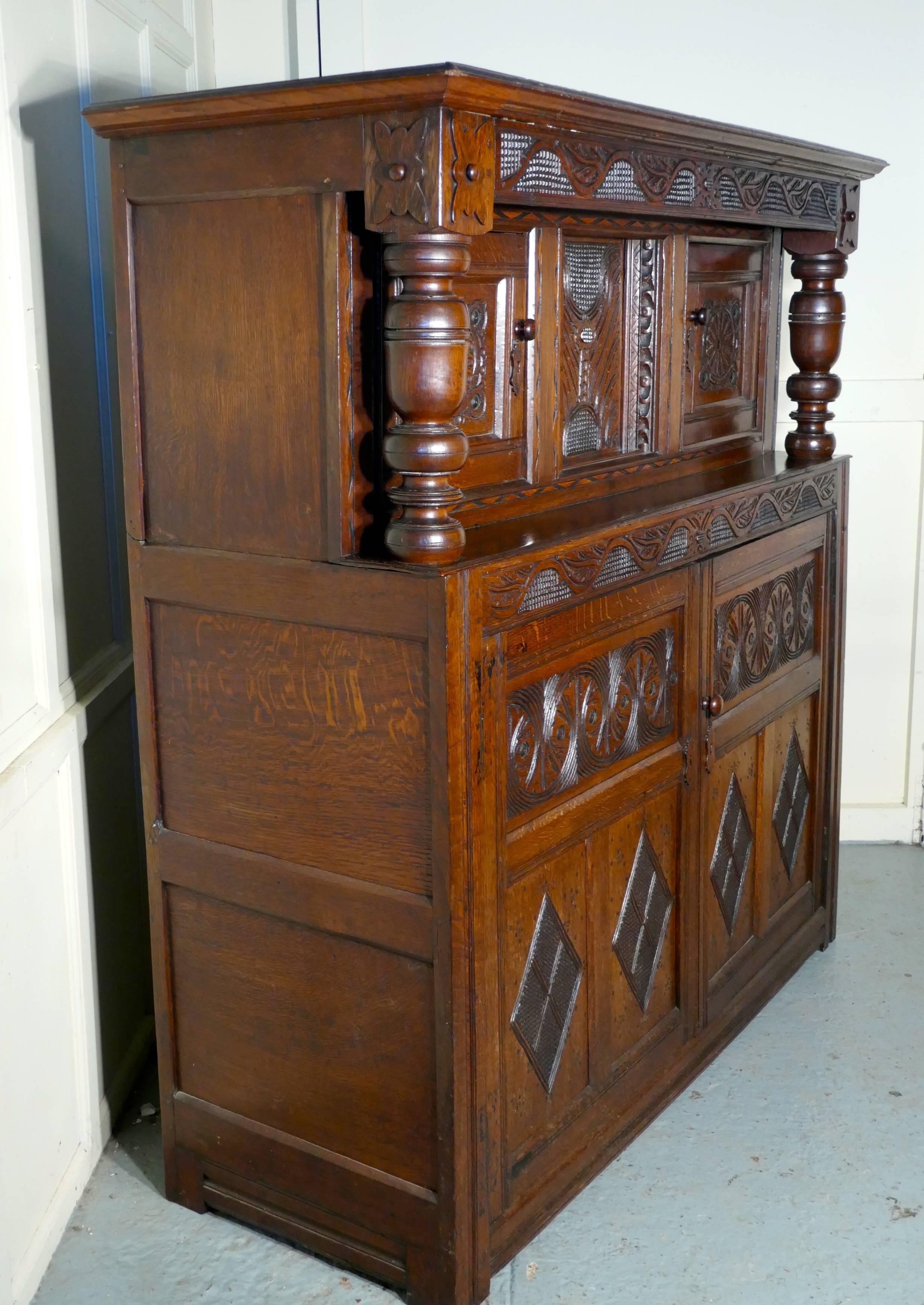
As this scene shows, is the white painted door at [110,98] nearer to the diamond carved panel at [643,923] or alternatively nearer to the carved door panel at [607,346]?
the carved door panel at [607,346]

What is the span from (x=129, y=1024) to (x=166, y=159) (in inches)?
72.9

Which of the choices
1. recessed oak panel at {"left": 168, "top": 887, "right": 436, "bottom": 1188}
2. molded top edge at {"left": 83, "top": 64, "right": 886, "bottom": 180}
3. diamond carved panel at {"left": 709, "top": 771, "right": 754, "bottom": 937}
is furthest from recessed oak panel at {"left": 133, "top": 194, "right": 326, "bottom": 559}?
diamond carved panel at {"left": 709, "top": 771, "right": 754, "bottom": 937}

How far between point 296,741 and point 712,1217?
50.3 inches

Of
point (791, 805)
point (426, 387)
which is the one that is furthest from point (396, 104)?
point (791, 805)

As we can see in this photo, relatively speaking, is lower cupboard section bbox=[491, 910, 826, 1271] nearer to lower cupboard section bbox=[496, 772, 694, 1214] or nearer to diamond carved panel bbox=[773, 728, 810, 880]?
lower cupboard section bbox=[496, 772, 694, 1214]

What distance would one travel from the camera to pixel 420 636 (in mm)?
2137

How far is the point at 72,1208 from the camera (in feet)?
8.68

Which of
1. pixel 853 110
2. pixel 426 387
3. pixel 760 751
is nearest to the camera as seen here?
pixel 426 387

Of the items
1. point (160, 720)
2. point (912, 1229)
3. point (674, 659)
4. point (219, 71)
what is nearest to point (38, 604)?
point (160, 720)

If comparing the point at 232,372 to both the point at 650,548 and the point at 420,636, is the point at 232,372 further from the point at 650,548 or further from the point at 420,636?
the point at 650,548

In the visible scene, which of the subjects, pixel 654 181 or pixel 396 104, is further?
pixel 654 181

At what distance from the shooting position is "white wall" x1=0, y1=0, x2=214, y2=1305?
2.35 metres

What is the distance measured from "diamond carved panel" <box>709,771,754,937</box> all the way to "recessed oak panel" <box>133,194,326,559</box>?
4.67 ft

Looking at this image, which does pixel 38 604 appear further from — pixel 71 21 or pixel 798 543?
pixel 798 543
